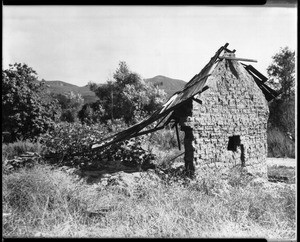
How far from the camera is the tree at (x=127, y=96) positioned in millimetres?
22789

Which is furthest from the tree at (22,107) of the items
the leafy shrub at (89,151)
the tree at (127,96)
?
the tree at (127,96)

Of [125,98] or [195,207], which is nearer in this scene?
[195,207]

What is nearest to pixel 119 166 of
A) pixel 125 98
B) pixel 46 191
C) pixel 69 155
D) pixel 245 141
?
pixel 69 155

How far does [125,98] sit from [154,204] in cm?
1871

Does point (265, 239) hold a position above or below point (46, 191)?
below

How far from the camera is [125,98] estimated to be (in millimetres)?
23016

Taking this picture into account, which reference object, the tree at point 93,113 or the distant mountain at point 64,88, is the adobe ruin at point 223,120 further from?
the tree at point 93,113

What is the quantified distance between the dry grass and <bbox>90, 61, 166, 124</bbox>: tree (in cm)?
1748

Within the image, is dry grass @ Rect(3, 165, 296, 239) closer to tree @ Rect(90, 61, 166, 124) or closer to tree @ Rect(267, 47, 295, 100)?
tree @ Rect(267, 47, 295, 100)

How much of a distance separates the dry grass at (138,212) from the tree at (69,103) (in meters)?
25.8

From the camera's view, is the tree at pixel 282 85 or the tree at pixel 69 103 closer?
the tree at pixel 282 85

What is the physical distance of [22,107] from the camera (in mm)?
14711

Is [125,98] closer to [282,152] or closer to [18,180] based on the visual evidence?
[282,152]

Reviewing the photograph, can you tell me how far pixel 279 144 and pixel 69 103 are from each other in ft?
93.4
